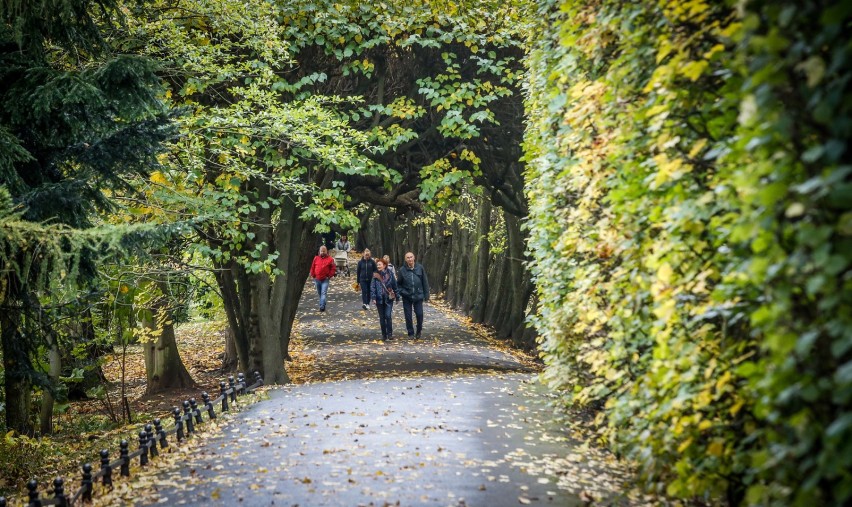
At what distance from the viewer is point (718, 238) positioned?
180 inches

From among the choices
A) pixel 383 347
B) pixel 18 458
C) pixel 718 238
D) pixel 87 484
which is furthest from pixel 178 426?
pixel 383 347

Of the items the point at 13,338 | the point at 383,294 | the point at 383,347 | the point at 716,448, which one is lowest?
the point at 383,347

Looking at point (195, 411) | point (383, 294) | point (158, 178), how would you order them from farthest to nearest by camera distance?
point (383, 294), point (158, 178), point (195, 411)

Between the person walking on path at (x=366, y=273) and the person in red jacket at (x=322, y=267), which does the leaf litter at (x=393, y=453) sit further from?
the person walking on path at (x=366, y=273)

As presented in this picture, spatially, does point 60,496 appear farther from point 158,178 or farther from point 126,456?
point 158,178

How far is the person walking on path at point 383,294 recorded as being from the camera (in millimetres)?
21266

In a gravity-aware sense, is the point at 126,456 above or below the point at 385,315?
below

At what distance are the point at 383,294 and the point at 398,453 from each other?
1339 cm

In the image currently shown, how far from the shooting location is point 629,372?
6480 millimetres

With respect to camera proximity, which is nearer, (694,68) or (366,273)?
(694,68)

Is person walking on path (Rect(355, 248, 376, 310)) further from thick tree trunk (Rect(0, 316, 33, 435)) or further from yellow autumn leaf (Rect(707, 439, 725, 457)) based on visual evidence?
yellow autumn leaf (Rect(707, 439, 725, 457))

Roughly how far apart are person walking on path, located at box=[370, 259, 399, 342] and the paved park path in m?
6.32

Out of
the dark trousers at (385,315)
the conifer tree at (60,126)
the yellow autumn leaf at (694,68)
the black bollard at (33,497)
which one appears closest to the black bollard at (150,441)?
the conifer tree at (60,126)

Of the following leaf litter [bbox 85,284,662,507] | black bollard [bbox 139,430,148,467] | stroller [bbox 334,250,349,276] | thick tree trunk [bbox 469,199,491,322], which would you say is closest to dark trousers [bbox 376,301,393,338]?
thick tree trunk [bbox 469,199,491,322]
